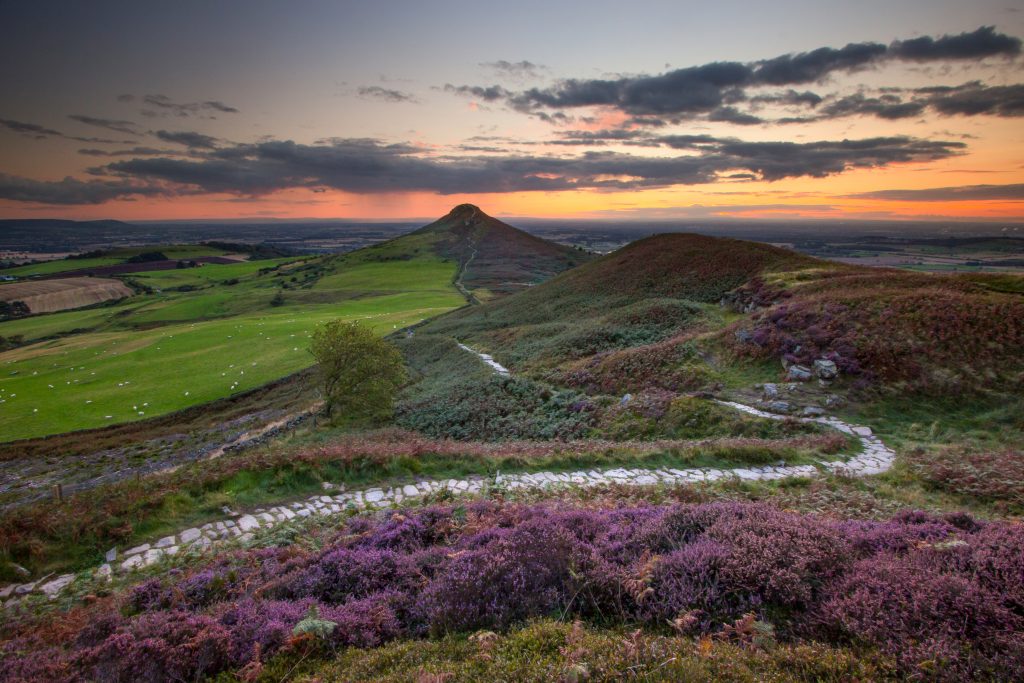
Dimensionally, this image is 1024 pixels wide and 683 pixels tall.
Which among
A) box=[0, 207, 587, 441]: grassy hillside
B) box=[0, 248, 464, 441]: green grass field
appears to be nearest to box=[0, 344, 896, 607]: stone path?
box=[0, 207, 587, 441]: grassy hillside

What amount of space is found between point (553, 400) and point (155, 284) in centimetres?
19184

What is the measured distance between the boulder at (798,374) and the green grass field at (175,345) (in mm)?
51354

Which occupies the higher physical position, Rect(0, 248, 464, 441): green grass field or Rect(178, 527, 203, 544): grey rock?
Rect(178, 527, 203, 544): grey rock

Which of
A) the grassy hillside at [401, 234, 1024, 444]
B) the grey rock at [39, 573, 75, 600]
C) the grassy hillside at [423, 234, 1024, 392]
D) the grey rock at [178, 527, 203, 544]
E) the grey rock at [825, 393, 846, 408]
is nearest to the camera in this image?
the grey rock at [39, 573, 75, 600]

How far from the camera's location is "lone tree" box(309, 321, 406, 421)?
32.8 m

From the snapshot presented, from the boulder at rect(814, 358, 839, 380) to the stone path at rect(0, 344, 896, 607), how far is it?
5129 mm

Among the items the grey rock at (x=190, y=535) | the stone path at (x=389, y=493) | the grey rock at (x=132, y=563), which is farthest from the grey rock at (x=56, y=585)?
the grey rock at (x=190, y=535)

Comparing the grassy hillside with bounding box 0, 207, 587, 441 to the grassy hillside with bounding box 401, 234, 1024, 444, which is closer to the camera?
the grassy hillside with bounding box 401, 234, 1024, 444

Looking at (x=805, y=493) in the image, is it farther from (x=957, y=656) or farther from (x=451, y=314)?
(x=451, y=314)

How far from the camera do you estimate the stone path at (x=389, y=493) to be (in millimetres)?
9375

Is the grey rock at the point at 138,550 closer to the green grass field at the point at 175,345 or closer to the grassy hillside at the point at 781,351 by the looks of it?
Answer: the grassy hillside at the point at 781,351

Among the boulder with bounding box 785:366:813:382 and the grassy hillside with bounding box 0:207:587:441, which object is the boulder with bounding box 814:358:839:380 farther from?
the grassy hillside with bounding box 0:207:587:441

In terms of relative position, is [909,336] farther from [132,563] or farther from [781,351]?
[132,563]

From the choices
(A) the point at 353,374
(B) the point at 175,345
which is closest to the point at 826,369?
(A) the point at 353,374
